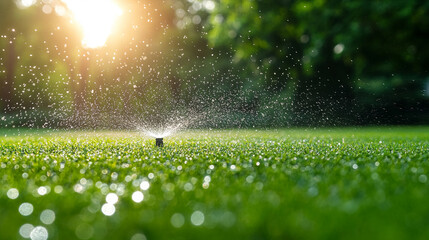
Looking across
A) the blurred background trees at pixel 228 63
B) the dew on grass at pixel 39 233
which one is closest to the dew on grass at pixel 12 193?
the dew on grass at pixel 39 233

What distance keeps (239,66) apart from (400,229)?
82.5 ft

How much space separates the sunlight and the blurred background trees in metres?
0.60

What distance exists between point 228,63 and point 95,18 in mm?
12480

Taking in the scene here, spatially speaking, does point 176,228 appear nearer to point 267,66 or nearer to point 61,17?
point 267,66

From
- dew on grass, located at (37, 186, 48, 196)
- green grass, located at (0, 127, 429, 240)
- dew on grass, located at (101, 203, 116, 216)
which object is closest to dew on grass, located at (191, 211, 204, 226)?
green grass, located at (0, 127, 429, 240)

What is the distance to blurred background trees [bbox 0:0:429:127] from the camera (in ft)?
45.5

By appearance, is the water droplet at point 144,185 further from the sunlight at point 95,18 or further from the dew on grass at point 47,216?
the sunlight at point 95,18

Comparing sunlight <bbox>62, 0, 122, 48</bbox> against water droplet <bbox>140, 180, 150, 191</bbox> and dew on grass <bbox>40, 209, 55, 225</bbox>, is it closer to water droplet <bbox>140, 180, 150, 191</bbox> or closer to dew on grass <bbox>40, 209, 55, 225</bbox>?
water droplet <bbox>140, 180, 150, 191</bbox>

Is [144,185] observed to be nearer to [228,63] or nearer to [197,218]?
[197,218]

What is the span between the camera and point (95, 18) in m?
16.2

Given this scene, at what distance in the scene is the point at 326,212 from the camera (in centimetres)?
225

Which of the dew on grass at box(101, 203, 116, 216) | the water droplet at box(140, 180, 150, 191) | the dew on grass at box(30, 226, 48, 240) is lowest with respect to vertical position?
the dew on grass at box(30, 226, 48, 240)

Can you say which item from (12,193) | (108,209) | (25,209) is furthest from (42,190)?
(108,209)

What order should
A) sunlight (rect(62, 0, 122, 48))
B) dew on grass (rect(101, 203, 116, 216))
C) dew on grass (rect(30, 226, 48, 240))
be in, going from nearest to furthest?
1. dew on grass (rect(30, 226, 48, 240))
2. dew on grass (rect(101, 203, 116, 216))
3. sunlight (rect(62, 0, 122, 48))
